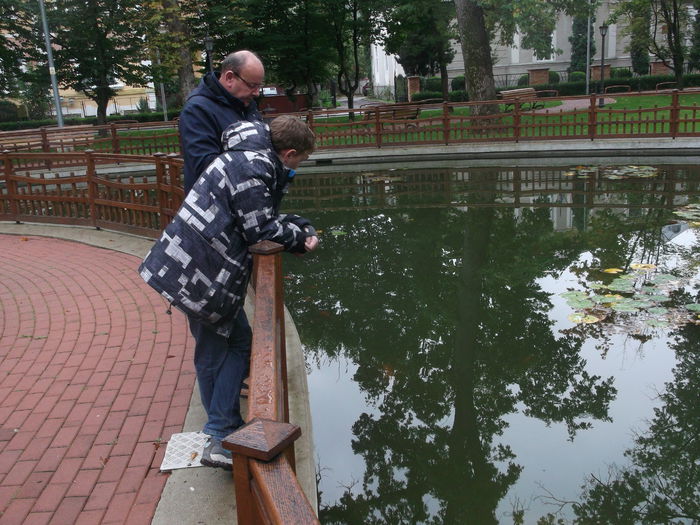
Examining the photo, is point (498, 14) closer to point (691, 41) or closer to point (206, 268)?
point (691, 41)

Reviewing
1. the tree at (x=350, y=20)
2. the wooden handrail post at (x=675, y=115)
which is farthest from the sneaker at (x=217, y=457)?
the tree at (x=350, y=20)

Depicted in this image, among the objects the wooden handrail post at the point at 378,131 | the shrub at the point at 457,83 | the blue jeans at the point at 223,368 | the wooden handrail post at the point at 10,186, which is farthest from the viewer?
the shrub at the point at 457,83

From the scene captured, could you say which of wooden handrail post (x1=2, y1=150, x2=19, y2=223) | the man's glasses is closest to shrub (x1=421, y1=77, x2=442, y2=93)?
wooden handrail post (x1=2, y1=150, x2=19, y2=223)

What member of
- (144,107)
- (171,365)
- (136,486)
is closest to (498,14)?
(171,365)

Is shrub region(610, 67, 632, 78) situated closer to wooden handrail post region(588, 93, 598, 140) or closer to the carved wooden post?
wooden handrail post region(588, 93, 598, 140)

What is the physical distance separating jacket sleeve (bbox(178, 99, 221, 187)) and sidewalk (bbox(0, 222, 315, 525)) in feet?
4.91

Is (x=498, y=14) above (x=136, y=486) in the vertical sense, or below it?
above

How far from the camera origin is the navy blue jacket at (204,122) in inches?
130

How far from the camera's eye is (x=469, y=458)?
4.23 metres

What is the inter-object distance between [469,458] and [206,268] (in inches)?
88.1

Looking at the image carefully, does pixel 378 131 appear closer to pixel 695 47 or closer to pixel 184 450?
pixel 184 450

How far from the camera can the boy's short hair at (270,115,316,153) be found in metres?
2.91

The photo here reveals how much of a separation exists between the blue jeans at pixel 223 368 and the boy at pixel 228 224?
0.52 feet

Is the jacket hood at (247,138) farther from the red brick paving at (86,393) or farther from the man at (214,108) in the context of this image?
the red brick paving at (86,393)
